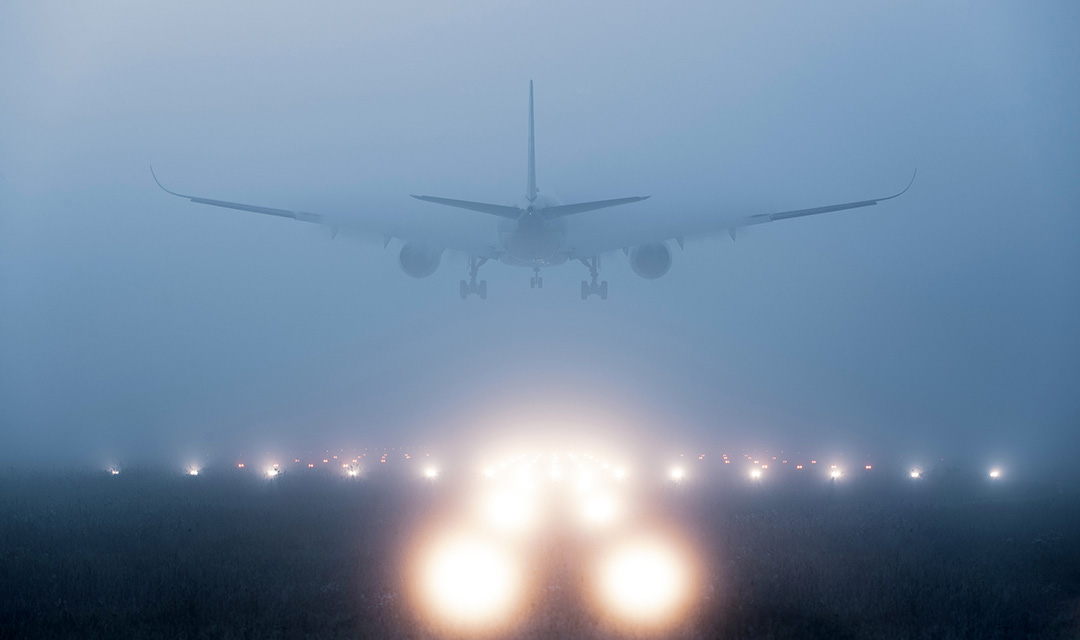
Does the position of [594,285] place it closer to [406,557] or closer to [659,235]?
[659,235]

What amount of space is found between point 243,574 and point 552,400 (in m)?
53.3

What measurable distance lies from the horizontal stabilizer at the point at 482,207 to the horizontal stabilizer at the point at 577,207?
1.30 metres

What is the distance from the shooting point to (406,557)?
55.4ft

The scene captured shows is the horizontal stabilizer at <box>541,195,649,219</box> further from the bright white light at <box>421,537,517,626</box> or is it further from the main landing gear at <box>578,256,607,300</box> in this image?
the bright white light at <box>421,537,517,626</box>

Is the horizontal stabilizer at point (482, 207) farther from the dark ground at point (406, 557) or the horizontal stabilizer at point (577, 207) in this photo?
the dark ground at point (406, 557)

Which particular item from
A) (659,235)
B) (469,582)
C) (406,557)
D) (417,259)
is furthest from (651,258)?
(469,582)

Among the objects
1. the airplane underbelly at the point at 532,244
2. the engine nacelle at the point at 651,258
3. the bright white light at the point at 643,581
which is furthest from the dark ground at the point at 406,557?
the engine nacelle at the point at 651,258

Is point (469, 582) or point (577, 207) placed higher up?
point (577, 207)

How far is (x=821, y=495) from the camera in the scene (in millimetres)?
29344

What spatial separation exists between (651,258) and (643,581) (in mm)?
22582

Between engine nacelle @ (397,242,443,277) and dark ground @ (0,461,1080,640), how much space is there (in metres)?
13.2

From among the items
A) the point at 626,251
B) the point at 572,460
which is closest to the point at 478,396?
the point at 572,460

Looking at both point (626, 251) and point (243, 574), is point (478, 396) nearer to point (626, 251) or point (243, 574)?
point (626, 251)

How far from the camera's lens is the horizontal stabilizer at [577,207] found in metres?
27.4
